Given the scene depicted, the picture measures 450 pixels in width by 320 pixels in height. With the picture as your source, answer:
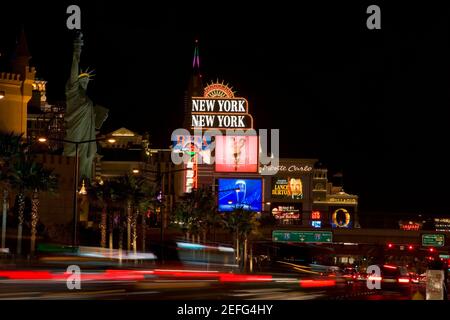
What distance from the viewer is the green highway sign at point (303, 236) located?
373 ft

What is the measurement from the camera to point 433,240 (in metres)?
114

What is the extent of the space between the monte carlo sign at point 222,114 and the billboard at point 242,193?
1024 cm

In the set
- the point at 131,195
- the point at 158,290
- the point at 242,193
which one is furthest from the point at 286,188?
the point at 158,290

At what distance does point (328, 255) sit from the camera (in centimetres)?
15500

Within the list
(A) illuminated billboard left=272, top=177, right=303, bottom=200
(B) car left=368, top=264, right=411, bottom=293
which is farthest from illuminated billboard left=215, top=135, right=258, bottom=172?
(B) car left=368, top=264, right=411, bottom=293

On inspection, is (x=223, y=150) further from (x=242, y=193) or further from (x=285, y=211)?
(x=285, y=211)

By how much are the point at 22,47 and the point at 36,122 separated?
48.2 metres

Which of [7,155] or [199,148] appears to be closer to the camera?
[7,155]

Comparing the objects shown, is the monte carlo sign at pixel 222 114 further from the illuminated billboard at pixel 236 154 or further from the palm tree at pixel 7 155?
the palm tree at pixel 7 155


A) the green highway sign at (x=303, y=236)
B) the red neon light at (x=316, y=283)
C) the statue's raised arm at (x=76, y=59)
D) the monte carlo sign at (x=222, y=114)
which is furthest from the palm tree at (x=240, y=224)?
the red neon light at (x=316, y=283)

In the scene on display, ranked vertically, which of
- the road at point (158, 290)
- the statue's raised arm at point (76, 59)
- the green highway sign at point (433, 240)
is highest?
the statue's raised arm at point (76, 59)

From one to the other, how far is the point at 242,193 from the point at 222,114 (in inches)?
620

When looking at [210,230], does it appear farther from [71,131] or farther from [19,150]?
[19,150]
